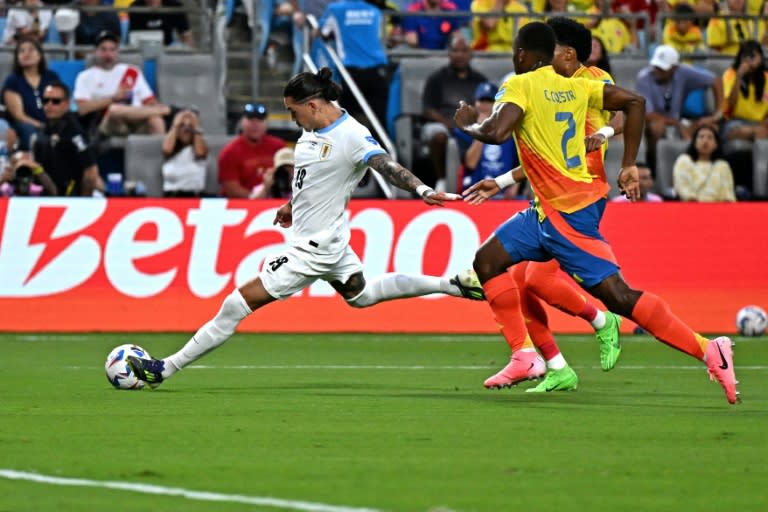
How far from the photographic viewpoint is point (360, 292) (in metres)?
12.4

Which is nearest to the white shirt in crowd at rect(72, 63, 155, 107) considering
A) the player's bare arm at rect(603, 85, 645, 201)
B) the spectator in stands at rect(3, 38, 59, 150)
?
the spectator in stands at rect(3, 38, 59, 150)

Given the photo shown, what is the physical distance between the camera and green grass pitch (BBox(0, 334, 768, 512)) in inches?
262

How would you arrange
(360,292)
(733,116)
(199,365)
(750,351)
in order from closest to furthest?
(360,292), (199,365), (750,351), (733,116)

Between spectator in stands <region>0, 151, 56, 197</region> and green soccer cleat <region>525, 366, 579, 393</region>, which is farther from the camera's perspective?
spectator in stands <region>0, 151, 56, 197</region>

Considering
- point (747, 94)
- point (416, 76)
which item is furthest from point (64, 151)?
point (747, 94)

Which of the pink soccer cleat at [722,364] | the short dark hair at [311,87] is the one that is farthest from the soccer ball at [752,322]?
the pink soccer cleat at [722,364]

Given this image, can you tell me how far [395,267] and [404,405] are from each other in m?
8.06

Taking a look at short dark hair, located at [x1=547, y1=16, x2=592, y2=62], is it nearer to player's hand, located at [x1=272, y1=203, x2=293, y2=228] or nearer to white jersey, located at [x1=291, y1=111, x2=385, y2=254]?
white jersey, located at [x1=291, y1=111, x2=385, y2=254]

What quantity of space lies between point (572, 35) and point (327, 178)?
1.98 meters

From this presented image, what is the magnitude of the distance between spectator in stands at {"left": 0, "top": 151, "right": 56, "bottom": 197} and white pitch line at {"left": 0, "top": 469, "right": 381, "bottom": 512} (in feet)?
40.6

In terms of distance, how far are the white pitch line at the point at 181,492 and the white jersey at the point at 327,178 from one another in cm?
492

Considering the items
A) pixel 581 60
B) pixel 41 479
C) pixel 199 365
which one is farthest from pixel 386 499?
pixel 199 365

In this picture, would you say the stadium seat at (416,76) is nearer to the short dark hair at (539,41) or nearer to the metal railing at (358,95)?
the metal railing at (358,95)

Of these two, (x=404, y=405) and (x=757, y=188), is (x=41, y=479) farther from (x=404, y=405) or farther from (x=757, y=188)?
→ (x=757, y=188)
